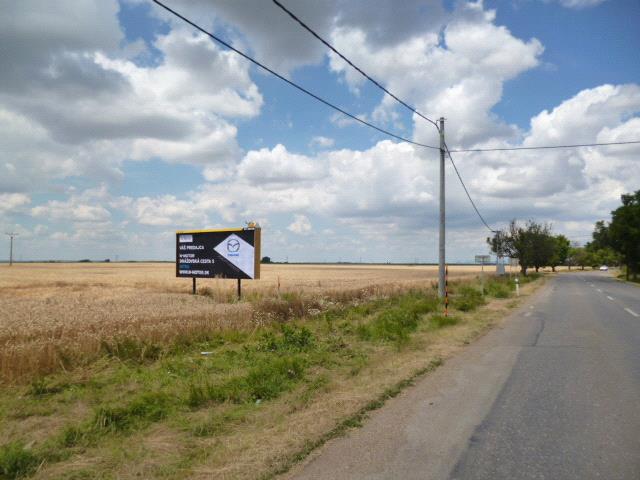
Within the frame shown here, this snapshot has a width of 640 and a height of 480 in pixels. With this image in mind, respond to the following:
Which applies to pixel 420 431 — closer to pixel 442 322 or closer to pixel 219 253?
pixel 442 322

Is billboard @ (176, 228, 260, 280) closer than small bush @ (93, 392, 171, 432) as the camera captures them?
No

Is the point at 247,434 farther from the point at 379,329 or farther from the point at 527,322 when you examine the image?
the point at 527,322

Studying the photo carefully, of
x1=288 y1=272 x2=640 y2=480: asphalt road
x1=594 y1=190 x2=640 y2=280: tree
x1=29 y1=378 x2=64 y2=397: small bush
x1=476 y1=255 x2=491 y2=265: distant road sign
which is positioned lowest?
x1=29 y1=378 x2=64 y2=397: small bush

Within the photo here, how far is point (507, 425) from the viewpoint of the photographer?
198 inches

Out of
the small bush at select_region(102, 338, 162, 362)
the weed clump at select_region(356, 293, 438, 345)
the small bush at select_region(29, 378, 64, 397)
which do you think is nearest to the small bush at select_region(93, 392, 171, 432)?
the small bush at select_region(29, 378, 64, 397)

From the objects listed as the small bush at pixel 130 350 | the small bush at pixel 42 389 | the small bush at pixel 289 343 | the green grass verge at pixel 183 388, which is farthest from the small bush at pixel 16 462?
the small bush at pixel 289 343

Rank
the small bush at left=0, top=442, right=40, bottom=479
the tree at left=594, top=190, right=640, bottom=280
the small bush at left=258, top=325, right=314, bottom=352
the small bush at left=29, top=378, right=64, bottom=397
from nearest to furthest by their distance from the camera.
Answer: the small bush at left=0, top=442, right=40, bottom=479 → the small bush at left=29, top=378, right=64, bottom=397 → the small bush at left=258, top=325, right=314, bottom=352 → the tree at left=594, top=190, right=640, bottom=280

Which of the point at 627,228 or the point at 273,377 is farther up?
the point at 627,228

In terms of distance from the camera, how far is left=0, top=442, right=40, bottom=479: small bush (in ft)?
13.0

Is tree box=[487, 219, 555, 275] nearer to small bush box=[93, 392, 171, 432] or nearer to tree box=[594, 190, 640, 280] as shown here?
tree box=[594, 190, 640, 280]

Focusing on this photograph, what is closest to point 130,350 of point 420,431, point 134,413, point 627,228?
point 134,413

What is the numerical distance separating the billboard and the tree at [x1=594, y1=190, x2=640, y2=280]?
44494 mm

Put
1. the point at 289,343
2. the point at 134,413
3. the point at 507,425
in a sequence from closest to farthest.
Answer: the point at 507,425, the point at 134,413, the point at 289,343

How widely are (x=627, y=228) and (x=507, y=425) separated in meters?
52.2
